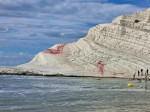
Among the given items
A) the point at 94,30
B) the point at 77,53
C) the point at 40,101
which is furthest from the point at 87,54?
the point at 40,101

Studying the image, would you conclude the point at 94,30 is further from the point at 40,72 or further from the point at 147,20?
the point at 40,72

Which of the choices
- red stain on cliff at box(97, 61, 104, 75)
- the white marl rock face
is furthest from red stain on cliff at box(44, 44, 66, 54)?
red stain on cliff at box(97, 61, 104, 75)

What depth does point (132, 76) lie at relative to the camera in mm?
72938

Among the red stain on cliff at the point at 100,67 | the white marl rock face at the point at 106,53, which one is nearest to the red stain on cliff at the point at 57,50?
the white marl rock face at the point at 106,53

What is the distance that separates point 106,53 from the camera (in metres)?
78.8

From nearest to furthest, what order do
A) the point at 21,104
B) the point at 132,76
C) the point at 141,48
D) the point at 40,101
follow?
the point at 21,104 → the point at 40,101 → the point at 132,76 → the point at 141,48

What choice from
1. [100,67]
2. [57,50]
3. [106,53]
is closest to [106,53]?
[106,53]

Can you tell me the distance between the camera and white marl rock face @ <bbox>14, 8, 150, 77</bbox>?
2972 inches

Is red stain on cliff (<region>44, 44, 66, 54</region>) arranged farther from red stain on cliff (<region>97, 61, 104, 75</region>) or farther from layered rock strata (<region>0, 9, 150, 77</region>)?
red stain on cliff (<region>97, 61, 104, 75</region>)

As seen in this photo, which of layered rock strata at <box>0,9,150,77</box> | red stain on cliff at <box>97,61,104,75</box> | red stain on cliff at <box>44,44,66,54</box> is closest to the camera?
red stain on cliff at <box>97,61,104,75</box>

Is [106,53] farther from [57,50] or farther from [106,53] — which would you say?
[57,50]

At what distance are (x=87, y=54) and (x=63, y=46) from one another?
11.0 metres

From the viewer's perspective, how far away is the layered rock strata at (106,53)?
247 feet

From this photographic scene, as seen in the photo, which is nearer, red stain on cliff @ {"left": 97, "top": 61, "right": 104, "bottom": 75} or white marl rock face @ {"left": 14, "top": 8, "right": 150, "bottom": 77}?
red stain on cliff @ {"left": 97, "top": 61, "right": 104, "bottom": 75}
